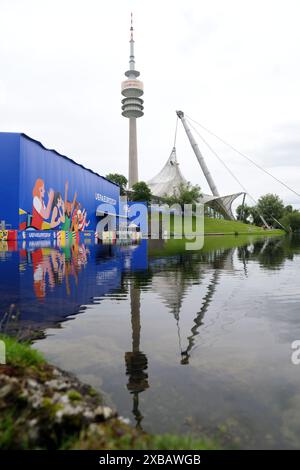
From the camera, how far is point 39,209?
40031 millimetres

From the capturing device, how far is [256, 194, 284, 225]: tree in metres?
137

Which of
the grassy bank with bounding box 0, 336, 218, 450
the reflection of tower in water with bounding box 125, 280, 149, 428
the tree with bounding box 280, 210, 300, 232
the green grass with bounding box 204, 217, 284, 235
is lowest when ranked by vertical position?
the reflection of tower in water with bounding box 125, 280, 149, 428

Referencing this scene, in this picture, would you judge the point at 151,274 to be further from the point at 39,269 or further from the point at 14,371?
the point at 14,371

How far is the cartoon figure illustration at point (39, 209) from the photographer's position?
3910cm

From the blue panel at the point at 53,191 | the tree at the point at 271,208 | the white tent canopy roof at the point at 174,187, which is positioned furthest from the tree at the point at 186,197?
the blue panel at the point at 53,191

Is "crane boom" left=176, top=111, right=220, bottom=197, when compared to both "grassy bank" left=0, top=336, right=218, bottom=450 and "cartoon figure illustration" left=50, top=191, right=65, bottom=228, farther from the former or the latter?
"grassy bank" left=0, top=336, right=218, bottom=450

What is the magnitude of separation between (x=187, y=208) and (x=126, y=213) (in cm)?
3018

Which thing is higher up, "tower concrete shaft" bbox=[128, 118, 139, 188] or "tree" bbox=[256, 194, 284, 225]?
"tower concrete shaft" bbox=[128, 118, 139, 188]

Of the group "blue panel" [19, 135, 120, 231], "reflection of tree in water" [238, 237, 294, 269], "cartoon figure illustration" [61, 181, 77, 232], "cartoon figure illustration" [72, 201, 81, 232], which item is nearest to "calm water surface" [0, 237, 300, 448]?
"reflection of tree in water" [238, 237, 294, 269]

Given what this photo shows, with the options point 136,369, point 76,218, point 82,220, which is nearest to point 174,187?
point 82,220

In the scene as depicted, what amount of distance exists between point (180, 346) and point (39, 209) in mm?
36662

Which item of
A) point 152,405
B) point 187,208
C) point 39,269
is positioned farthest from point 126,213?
point 152,405

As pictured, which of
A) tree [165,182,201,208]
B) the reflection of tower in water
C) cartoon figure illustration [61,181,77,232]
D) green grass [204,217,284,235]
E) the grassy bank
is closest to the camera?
the grassy bank

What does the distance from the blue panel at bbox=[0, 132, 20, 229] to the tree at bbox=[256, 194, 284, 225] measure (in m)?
113
